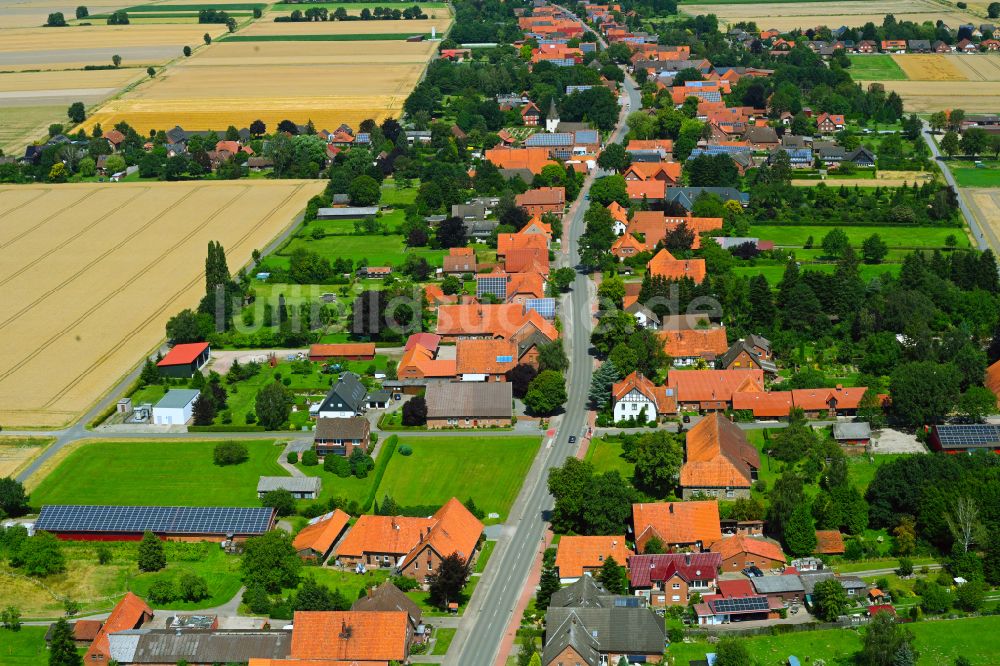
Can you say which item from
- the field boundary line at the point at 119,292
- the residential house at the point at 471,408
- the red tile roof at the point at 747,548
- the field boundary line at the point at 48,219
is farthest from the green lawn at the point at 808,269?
the field boundary line at the point at 48,219

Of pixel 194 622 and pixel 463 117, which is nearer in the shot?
pixel 194 622

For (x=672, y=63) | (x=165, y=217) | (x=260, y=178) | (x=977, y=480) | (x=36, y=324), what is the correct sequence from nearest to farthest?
1. (x=977, y=480)
2. (x=36, y=324)
3. (x=165, y=217)
4. (x=260, y=178)
5. (x=672, y=63)

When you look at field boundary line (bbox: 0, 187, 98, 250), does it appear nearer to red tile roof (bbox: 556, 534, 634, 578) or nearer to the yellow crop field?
red tile roof (bbox: 556, 534, 634, 578)

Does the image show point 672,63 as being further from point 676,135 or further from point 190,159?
point 190,159

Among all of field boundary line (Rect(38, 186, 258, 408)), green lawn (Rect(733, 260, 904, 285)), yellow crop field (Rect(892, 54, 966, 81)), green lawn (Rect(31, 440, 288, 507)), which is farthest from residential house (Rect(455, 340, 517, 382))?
yellow crop field (Rect(892, 54, 966, 81))

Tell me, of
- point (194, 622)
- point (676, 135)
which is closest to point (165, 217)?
point (676, 135)

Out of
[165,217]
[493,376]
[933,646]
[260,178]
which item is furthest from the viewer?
[260,178]
